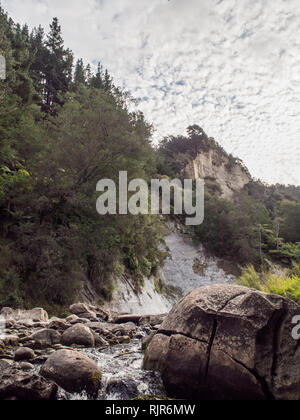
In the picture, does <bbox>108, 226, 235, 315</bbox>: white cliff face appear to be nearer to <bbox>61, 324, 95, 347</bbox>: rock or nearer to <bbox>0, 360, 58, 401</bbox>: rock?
<bbox>61, 324, 95, 347</bbox>: rock

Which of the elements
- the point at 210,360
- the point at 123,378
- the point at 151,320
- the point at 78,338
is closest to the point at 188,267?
the point at 151,320

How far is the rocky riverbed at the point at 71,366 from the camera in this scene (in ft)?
9.41

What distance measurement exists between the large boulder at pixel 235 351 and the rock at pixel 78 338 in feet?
6.17

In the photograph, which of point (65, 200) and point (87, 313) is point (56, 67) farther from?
point (87, 313)

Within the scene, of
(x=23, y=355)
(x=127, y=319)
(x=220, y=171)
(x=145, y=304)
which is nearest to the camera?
(x=23, y=355)

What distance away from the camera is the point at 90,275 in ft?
41.0

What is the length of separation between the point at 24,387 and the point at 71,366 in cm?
68

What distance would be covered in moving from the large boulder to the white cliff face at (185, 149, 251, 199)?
47299mm

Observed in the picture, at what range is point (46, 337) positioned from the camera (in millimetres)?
4797

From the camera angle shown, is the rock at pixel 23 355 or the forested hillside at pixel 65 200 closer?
the rock at pixel 23 355

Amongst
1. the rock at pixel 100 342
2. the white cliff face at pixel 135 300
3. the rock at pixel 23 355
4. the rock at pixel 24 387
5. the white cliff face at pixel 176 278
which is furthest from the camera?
the white cliff face at pixel 176 278

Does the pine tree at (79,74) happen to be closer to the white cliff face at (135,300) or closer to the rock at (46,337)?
the white cliff face at (135,300)

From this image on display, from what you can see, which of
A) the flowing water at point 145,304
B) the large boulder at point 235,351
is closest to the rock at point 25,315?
the flowing water at point 145,304

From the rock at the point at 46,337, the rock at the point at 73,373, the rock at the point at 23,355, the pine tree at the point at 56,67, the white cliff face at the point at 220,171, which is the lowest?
the rock at the point at 46,337
